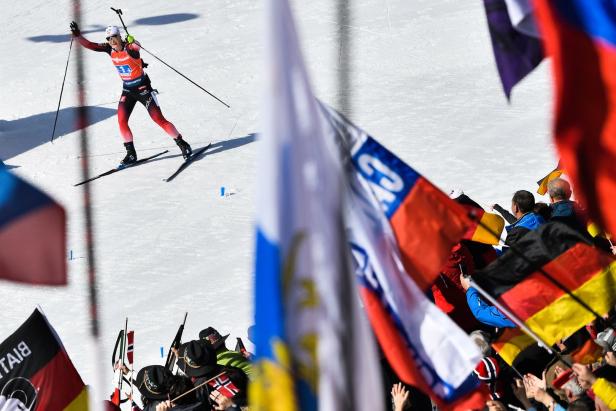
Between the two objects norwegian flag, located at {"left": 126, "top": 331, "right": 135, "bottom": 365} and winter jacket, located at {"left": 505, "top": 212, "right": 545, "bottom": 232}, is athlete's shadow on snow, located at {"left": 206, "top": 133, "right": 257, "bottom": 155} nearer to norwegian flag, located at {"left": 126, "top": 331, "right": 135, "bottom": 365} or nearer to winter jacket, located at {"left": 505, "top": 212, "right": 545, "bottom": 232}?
norwegian flag, located at {"left": 126, "top": 331, "right": 135, "bottom": 365}

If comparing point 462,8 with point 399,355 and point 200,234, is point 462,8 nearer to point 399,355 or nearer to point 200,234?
point 200,234

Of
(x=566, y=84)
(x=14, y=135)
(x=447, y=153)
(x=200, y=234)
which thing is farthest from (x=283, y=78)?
(x=14, y=135)

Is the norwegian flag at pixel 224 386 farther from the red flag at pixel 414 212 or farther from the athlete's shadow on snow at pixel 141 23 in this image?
the athlete's shadow on snow at pixel 141 23

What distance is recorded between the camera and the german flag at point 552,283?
5.52 m

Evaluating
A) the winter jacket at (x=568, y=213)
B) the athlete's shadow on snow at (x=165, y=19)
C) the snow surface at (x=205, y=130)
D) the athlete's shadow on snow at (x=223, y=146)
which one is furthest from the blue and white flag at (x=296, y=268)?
the athlete's shadow on snow at (x=165, y=19)

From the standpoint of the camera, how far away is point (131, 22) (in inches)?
644

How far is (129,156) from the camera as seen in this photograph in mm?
12469

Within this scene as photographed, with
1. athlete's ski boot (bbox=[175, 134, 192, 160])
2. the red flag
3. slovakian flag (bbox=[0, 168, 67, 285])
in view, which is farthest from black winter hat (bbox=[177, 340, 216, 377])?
athlete's ski boot (bbox=[175, 134, 192, 160])

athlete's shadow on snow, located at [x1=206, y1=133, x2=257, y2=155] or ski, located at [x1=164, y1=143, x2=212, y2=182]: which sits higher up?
athlete's shadow on snow, located at [x1=206, y1=133, x2=257, y2=155]

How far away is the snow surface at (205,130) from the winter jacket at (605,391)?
13.5ft

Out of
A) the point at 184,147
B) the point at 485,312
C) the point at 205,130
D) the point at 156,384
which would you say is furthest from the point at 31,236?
the point at 205,130

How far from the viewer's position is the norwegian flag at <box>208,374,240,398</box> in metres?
6.09

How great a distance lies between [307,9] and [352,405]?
12441 mm

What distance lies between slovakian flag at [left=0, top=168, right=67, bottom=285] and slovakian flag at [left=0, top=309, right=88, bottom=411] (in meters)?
1.19
